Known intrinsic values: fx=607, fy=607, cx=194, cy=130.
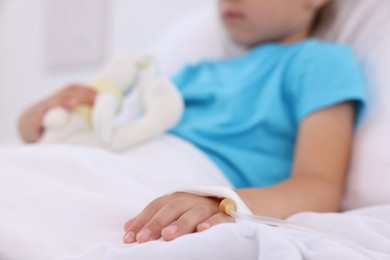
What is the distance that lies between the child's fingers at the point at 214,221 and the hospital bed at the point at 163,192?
5cm

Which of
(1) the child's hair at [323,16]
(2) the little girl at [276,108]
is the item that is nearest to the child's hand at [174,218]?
(2) the little girl at [276,108]

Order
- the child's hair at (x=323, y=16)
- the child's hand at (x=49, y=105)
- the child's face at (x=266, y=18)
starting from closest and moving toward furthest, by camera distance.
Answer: the child's hand at (x=49, y=105)
the child's face at (x=266, y=18)
the child's hair at (x=323, y=16)

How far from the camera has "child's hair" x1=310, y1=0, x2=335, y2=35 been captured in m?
1.21

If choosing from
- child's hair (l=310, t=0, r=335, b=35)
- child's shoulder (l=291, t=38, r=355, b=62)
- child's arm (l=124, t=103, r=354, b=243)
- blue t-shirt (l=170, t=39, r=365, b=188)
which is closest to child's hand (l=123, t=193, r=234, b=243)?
child's arm (l=124, t=103, r=354, b=243)

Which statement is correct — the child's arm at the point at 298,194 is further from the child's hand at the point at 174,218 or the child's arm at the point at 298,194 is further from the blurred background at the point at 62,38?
the blurred background at the point at 62,38

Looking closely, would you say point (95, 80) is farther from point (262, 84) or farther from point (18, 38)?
point (18, 38)

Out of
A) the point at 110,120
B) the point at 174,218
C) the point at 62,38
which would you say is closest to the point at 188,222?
the point at 174,218

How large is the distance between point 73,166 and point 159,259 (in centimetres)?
29

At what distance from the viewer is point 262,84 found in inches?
42.3

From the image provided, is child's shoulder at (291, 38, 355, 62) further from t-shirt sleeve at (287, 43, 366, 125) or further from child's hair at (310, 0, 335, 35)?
child's hair at (310, 0, 335, 35)

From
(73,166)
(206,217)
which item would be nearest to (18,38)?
(73,166)

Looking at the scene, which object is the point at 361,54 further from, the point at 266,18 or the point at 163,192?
the point at 163,192

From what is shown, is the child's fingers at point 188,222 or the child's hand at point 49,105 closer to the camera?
the child's fingers at point 188,222

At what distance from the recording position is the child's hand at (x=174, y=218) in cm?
54
